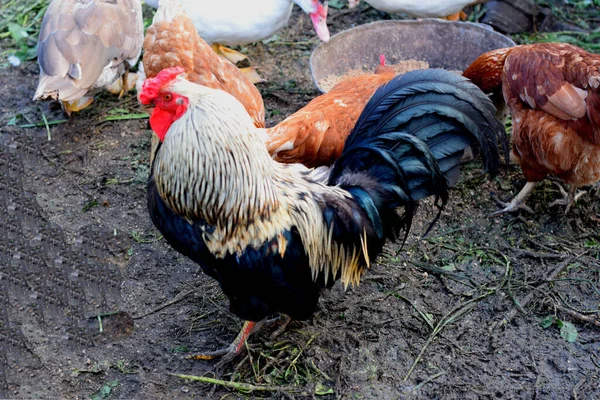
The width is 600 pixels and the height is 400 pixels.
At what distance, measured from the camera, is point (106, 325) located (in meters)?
3.89

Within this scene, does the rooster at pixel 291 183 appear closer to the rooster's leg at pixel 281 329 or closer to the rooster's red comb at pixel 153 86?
the rooster's red comb at pixel 153 86

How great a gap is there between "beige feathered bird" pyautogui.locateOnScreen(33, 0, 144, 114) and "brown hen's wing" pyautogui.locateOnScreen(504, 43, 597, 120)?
327 centimetres

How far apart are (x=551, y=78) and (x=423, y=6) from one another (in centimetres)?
220

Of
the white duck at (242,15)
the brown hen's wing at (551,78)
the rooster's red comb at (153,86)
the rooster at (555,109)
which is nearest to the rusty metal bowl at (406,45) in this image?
the white duck at (242,15)

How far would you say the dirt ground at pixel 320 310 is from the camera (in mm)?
3588

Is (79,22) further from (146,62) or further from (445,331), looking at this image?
(445,331)

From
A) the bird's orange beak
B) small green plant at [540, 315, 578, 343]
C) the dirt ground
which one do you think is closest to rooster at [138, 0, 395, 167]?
the bird's orange beak

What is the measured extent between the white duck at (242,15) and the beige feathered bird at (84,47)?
2.00 feet

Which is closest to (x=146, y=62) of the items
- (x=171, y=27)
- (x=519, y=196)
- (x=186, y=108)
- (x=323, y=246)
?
(x=171, y=27)

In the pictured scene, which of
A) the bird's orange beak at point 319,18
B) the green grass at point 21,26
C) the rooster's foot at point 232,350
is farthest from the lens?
the green grass at point 21,26

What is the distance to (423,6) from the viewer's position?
593 centimetres

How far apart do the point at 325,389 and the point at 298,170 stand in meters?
1.28

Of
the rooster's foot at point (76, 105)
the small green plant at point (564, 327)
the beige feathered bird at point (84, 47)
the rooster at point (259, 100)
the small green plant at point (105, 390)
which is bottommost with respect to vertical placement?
the small green plant at point (105, 390)

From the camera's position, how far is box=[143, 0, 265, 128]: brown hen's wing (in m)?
4.33
